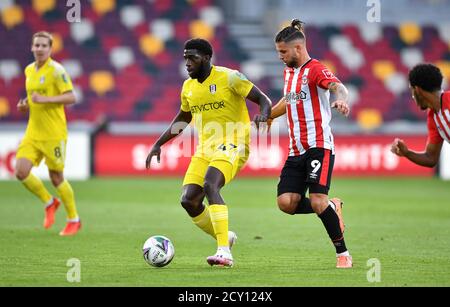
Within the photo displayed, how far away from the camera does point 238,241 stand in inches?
438

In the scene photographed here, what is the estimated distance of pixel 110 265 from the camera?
881cm

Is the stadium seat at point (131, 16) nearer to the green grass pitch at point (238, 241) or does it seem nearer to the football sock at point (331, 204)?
the green grass pitch at point (238, 241)

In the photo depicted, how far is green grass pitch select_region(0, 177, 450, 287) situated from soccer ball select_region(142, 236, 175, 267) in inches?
3.3

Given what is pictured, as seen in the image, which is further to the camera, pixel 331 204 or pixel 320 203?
pixel 331 204

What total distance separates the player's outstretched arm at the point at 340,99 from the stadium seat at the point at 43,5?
66.9 feet

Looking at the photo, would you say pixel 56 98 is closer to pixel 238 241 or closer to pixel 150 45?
pixel 238 241

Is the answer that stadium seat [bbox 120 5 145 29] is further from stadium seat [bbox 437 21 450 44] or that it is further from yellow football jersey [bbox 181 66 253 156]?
yellow football jersey [bbox 181 66 253 156]

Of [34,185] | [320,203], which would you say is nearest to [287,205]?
[320,203]

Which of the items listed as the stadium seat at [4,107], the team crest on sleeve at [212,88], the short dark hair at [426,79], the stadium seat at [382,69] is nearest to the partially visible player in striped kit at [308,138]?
the team crest on sleeve at [212,88]

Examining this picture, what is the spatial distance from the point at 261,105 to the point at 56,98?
3752 mm

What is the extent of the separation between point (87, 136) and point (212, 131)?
42.7ft

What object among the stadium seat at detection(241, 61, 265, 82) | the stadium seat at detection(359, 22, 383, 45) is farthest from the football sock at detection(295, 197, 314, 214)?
the stadium seat at detection(359, 22, 383, 45)

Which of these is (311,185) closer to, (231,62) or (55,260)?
(55,260)

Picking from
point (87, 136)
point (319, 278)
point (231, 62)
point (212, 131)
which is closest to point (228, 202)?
point (87, 136)
